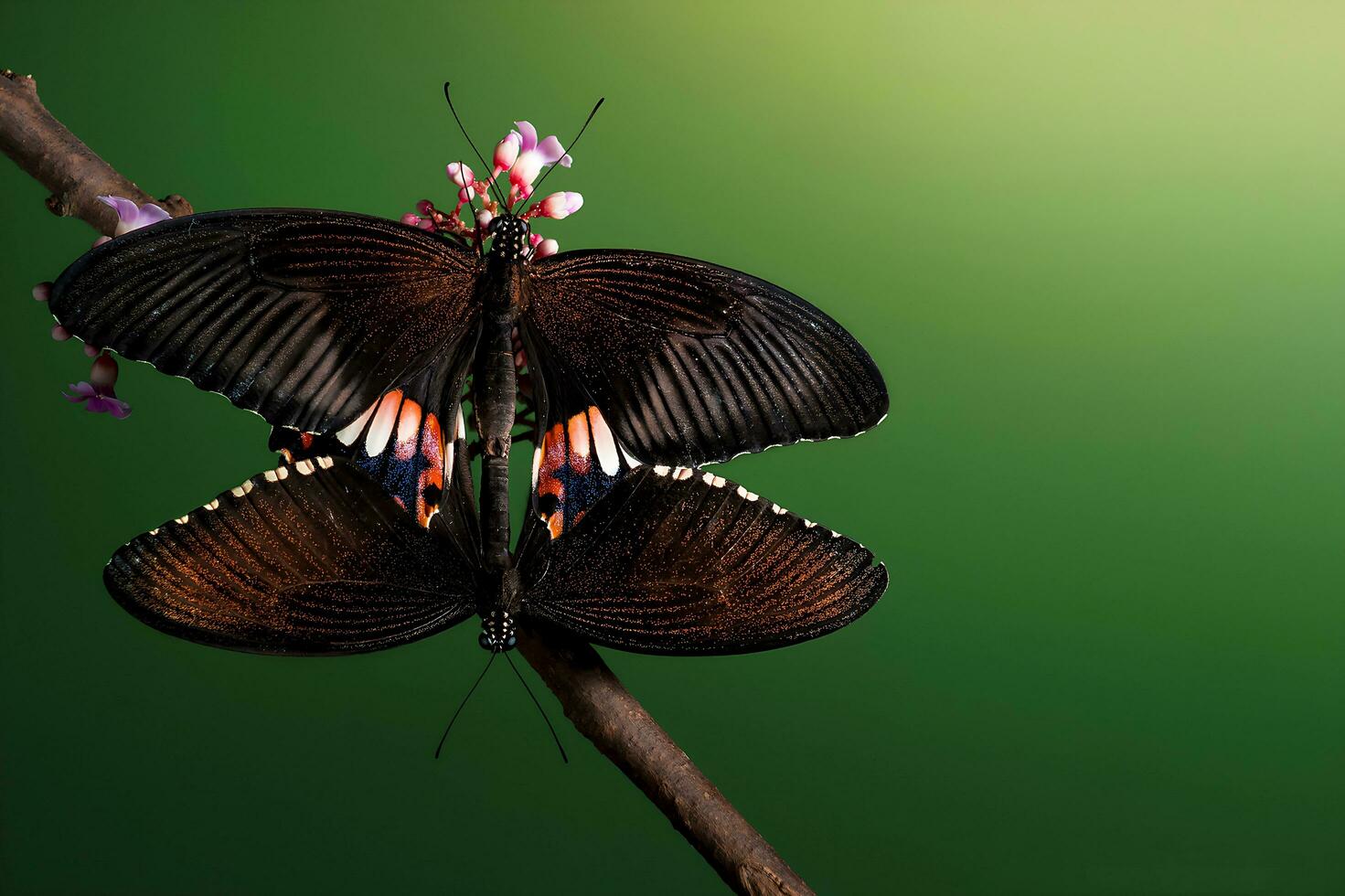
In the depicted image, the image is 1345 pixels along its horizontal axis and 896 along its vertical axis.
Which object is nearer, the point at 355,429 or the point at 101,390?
→ the point at 355,429

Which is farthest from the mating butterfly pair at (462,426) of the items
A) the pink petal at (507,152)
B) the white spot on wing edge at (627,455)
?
the pink petal at (507,152)

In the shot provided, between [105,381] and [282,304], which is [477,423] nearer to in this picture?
[282,304]

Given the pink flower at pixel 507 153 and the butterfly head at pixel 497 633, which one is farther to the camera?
the pink flower at pixel 507 153

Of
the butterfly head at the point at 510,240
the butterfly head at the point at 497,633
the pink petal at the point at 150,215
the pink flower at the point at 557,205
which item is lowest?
the butterfly head at the point at 497,633

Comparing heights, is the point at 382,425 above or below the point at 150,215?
below

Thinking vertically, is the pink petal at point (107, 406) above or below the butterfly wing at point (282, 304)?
above

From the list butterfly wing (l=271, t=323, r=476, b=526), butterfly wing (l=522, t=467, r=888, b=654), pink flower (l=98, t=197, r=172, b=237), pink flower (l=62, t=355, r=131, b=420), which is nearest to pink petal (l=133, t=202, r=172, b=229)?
pink flower (l=98, t=197, r=172, b=237)

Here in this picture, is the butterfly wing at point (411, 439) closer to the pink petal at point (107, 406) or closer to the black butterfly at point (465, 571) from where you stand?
the black butterfly at point (465, 571)

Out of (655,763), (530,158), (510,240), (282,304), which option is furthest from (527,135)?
(655,763)
